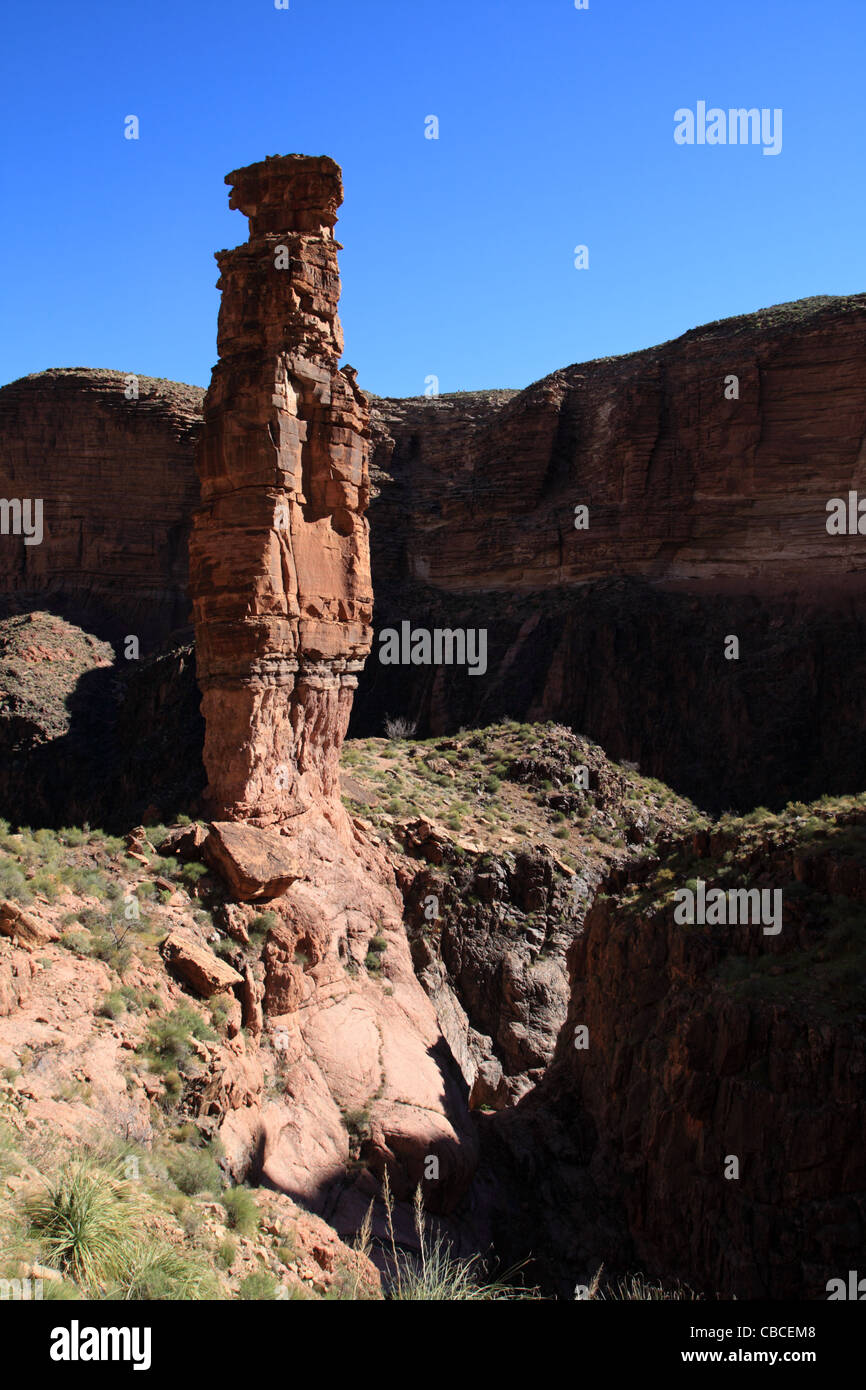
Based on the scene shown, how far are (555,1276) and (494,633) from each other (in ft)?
121

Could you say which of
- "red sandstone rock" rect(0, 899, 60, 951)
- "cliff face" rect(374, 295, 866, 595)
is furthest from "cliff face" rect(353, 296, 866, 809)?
"red sandstone rock" rect(0, 899, 60, 951)

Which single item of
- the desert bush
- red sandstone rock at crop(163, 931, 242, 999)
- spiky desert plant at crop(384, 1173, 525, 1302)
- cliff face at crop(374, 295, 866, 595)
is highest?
cliff face at crop(374, 295, 866, 595)

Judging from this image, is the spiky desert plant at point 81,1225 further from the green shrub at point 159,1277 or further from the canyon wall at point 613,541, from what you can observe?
the canyon wall at point 613,541

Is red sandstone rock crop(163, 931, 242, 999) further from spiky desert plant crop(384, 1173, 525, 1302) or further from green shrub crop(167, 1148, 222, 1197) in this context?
spiky desert plant crop(384, 1173, 525, 1302)

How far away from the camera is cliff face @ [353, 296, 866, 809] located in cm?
4328

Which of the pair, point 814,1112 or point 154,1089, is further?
point 814,1112

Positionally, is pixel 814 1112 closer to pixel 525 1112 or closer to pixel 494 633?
pixel 525 1112

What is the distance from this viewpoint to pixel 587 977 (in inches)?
811

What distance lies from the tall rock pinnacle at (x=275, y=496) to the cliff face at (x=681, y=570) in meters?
25.1

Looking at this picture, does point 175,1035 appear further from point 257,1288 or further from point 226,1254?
point 257,1288

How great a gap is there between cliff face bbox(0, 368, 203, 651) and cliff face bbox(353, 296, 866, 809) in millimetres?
13642

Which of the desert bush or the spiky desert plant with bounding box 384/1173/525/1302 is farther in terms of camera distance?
the desert bush

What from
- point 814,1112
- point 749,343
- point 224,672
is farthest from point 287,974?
point 749,343

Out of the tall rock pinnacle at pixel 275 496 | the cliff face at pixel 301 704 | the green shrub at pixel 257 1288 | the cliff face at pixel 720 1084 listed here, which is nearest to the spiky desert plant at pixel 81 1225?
the green shrub at pixel 257 1288
